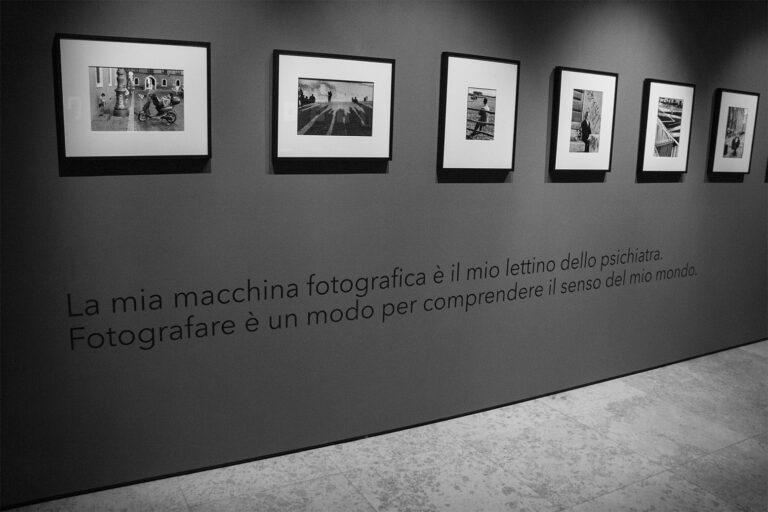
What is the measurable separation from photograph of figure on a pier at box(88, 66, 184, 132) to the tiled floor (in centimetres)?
170

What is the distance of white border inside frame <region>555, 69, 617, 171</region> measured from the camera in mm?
3986

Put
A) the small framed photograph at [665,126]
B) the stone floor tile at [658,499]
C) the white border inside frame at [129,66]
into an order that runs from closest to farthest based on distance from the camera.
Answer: the white border inside frame at [129,66], the stone floor tile at [658,499], the small framed photograph at [665,126]

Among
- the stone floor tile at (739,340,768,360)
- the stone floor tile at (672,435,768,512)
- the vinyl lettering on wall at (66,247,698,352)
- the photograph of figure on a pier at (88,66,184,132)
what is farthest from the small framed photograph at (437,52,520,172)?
the stone floor tile at (739,340,768,360)

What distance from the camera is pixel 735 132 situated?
4.99m

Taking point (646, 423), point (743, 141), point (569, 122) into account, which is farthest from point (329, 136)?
point (743, 141)

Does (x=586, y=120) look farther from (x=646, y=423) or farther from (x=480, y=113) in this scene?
(x=646, y=423)

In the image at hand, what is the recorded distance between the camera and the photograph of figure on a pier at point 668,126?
450 cm

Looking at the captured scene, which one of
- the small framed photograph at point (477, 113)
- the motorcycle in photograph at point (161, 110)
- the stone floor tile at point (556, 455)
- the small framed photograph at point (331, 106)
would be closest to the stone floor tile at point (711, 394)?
the stone floor tile at point (556, 455)

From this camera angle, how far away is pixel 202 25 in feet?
9.48

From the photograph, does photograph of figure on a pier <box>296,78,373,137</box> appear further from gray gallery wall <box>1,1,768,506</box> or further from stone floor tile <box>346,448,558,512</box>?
stone floor tile <box>346,448,558,512</box>

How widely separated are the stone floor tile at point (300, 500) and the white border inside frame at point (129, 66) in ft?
5.27

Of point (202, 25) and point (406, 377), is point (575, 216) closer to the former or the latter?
point (406, 377)

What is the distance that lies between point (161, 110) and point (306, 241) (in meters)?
0.93

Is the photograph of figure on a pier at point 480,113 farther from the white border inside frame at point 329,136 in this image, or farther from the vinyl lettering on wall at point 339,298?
the vinyl lettering on wall at point 339,298
